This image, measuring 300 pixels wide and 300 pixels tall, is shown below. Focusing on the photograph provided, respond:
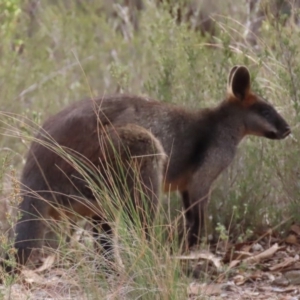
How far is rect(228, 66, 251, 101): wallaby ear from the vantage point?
6.19 m

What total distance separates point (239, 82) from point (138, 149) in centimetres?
112

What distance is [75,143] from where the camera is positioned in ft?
18.2

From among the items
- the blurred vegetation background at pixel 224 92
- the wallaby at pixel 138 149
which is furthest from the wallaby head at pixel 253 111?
the blurred vegetation background at pixel 224 92

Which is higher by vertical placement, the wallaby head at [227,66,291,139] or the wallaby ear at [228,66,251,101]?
the wallaby ear at [228,66,251,101]

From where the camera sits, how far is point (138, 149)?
5.64 m

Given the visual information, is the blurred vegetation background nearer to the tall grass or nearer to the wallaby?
the tall grass

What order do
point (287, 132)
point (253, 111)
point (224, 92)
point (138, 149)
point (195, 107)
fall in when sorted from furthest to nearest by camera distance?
point (195, 107) < point (224, 92) < point (253, 111) < point (287, 132) < point (138, 149)

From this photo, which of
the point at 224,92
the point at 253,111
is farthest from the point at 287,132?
the point at 224,92

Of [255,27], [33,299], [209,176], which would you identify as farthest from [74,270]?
[255,27]

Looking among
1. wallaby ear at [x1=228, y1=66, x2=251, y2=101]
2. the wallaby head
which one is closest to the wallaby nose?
the wallaby head

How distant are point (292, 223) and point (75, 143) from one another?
1.75m

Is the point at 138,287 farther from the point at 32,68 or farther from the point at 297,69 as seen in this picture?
Answer: the point at 32,68

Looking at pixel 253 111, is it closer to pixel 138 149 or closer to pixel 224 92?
pixel 224 92

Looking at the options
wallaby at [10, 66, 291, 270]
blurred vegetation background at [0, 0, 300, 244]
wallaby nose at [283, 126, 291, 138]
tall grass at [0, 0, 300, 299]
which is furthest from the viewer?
wallaby nose at [283, 126, 291, 138]
